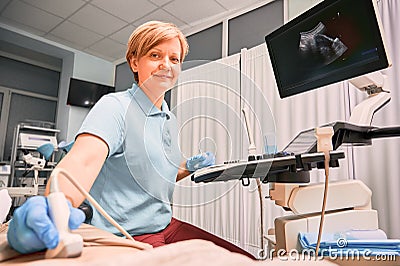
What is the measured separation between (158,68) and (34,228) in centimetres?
63

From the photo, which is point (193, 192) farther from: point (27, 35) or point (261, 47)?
point (27, 35)

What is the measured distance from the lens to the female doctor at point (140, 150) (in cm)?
63

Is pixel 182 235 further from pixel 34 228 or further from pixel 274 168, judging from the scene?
pixel 34 228

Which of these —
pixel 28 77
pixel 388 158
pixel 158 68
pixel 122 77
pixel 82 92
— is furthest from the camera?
pixel 28 77

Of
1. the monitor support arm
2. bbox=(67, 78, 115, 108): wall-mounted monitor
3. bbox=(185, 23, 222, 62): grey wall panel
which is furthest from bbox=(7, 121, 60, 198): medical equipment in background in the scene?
the monitor support arm

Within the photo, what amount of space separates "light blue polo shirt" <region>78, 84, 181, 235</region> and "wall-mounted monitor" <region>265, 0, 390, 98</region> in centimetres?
57

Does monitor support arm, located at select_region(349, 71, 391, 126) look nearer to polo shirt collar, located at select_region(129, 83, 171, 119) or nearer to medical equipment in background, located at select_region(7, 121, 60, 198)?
polo shirt collar, located at select_region(129, 83, 171, 119)

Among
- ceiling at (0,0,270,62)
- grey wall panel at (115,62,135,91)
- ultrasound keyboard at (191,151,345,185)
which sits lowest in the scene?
ultrasound keyboard at (191,151,345,185)

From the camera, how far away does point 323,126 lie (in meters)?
0.86

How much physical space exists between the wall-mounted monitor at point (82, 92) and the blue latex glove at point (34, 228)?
4085mm

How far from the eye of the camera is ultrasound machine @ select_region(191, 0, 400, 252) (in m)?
0.86

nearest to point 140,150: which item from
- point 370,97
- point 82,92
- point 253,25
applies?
point 370,97

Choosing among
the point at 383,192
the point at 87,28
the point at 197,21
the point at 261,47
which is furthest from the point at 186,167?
the point at 87,28

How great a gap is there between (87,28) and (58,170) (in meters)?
3.65
